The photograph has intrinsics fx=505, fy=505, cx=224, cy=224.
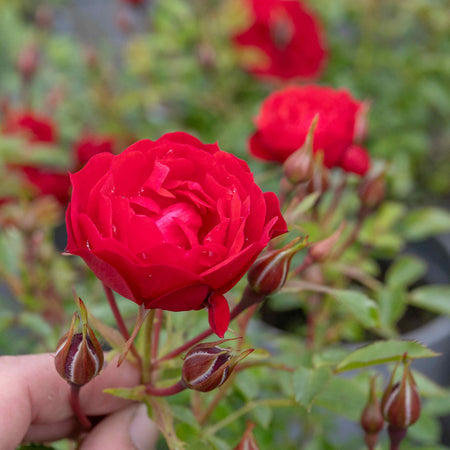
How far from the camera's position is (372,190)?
43 centimetres

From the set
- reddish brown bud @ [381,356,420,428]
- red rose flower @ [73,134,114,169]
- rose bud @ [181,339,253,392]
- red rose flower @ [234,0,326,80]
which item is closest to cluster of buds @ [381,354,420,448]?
reddish brown bud @ [381,356,420,428]

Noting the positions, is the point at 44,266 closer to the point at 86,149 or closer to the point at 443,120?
the point at 86,149

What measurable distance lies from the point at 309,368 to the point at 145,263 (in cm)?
16

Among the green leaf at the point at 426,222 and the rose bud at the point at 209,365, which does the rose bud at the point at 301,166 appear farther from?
the green leaf at the point at 426,222

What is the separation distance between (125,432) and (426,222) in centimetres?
43

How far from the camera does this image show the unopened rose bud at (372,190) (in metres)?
0.43

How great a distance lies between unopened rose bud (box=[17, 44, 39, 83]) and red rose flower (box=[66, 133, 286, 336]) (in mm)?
583

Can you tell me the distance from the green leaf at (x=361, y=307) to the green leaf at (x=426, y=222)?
292mm

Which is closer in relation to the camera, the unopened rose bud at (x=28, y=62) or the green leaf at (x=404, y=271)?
the green leaf at (x=404, y=271)

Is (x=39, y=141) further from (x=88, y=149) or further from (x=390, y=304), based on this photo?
(x=390, y=304)

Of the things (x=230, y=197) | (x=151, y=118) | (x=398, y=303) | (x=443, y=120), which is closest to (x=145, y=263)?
(x=230, y=197)

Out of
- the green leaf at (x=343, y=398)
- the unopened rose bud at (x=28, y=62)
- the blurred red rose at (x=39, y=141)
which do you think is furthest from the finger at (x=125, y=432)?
the unopened rose bud at (x=28, y=62)

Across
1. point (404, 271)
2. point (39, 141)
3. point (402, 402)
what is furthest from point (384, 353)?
point (39, 141)

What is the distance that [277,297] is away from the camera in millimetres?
587
